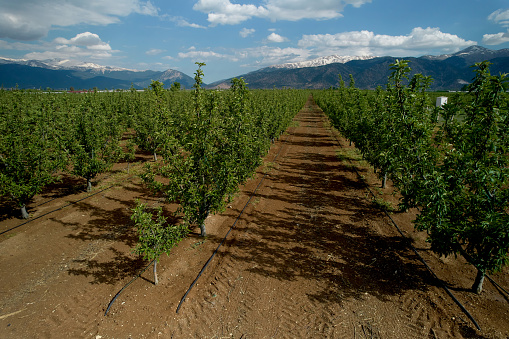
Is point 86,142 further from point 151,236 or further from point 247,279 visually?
point 247,279

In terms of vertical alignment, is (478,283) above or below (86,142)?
below

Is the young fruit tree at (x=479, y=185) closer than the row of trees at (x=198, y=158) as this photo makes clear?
Yes

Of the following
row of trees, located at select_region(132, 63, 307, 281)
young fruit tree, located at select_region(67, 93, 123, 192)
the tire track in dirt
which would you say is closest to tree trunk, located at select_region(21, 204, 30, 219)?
young fruit tree, located at select_region(67, 93, 123, 192)

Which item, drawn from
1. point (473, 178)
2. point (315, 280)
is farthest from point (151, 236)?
point (473, 178)

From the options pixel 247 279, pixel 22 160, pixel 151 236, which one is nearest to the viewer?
pixel 151 236

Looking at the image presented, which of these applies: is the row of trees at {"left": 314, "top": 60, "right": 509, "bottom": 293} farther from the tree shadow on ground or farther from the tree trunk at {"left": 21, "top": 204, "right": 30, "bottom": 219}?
Answer: the tree trunk at {"left": 21, "top": 204, "right": 30, "bottom": 219}

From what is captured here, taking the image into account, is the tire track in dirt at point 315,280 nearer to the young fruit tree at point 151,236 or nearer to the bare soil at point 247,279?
the bare soil at point 247,279

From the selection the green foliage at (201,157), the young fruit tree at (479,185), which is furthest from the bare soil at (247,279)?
the green foliage at (201,157)

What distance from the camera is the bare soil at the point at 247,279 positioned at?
6.61 metres

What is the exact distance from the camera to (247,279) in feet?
27.4

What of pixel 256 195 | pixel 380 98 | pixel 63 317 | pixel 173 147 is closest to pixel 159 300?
pixel 63 317

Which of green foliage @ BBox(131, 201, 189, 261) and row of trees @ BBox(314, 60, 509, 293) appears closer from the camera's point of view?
row of trees @ BBox(314, 60, 509, 293)

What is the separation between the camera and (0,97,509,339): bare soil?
661 centimetres

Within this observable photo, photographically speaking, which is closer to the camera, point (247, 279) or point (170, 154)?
point (247, 279)
